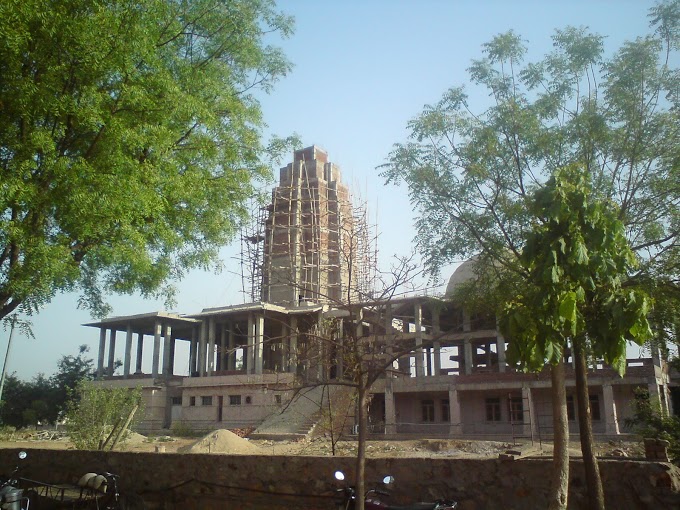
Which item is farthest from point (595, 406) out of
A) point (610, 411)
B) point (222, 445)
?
point (222, 445)

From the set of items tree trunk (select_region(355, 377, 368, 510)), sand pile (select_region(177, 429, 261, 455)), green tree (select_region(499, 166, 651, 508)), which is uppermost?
green tree (select_region(499, 166, 651, 508))

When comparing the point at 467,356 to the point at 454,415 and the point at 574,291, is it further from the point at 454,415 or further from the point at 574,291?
the point at 574,291

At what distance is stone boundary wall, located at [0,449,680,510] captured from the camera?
7.21 m

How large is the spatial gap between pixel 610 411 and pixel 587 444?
90.6ft

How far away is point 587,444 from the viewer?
8.60 meters

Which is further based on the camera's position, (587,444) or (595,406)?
(595,406)

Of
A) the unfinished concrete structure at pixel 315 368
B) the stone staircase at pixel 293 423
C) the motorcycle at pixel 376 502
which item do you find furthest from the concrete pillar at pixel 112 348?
the motorcycle at pixel 376 502

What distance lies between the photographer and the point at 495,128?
13.4m

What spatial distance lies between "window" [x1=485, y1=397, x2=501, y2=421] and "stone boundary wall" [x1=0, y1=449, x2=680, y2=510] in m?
32.3

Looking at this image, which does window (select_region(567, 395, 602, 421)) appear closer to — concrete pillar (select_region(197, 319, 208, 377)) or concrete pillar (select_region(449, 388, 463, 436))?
concrete pillar (select_region(449, 388, 463, 436))

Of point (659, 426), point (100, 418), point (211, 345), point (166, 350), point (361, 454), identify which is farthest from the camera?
point (166, 350)

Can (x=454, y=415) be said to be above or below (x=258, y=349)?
below

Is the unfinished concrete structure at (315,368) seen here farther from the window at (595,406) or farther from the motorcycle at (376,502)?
the motorcycle at (376,502)

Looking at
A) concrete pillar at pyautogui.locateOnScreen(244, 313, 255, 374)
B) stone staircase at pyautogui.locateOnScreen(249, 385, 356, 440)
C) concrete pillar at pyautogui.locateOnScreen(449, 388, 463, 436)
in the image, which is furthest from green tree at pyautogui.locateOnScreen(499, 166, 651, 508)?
concrete pillar at pyautogui.locateOnScreen(244, 313, 255, 374)
